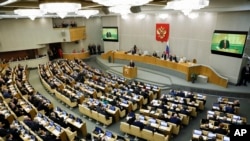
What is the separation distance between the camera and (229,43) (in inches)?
526

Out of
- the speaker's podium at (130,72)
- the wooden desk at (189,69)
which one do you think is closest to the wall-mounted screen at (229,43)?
the wooden desk at (189,69)

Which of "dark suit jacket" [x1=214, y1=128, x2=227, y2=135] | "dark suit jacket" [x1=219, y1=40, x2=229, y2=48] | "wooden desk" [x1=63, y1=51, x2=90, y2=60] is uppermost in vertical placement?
"dark suit jacket" [x1=219, y1=40, x2=229, y2=48]

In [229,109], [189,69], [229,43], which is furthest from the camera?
[189,69]

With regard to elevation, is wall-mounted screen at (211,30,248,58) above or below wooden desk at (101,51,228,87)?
above

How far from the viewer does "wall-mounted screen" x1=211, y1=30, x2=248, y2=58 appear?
12.7 meters

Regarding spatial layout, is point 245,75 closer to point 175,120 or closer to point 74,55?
point 175,120

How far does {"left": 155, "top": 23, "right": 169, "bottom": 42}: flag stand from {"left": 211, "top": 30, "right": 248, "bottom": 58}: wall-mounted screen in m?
4.77

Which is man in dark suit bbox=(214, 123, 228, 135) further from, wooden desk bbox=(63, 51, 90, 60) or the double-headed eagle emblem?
wooden desk bbox=(63, 51, 90, 60)

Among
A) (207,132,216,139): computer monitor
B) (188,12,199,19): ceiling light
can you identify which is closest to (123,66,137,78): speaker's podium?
(188,12,199,19): ceiling light

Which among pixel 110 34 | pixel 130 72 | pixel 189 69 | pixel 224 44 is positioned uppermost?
pixel 110 34

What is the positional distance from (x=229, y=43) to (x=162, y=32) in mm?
6505

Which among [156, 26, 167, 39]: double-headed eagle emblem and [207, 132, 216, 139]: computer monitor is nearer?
[207, 132, 216, 139]: computer monitor

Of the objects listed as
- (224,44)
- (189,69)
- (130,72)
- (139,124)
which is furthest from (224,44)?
(139,124)

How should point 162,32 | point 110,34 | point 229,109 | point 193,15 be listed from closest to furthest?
point 229,109
point 193,15
point 162,32
point 110,34
